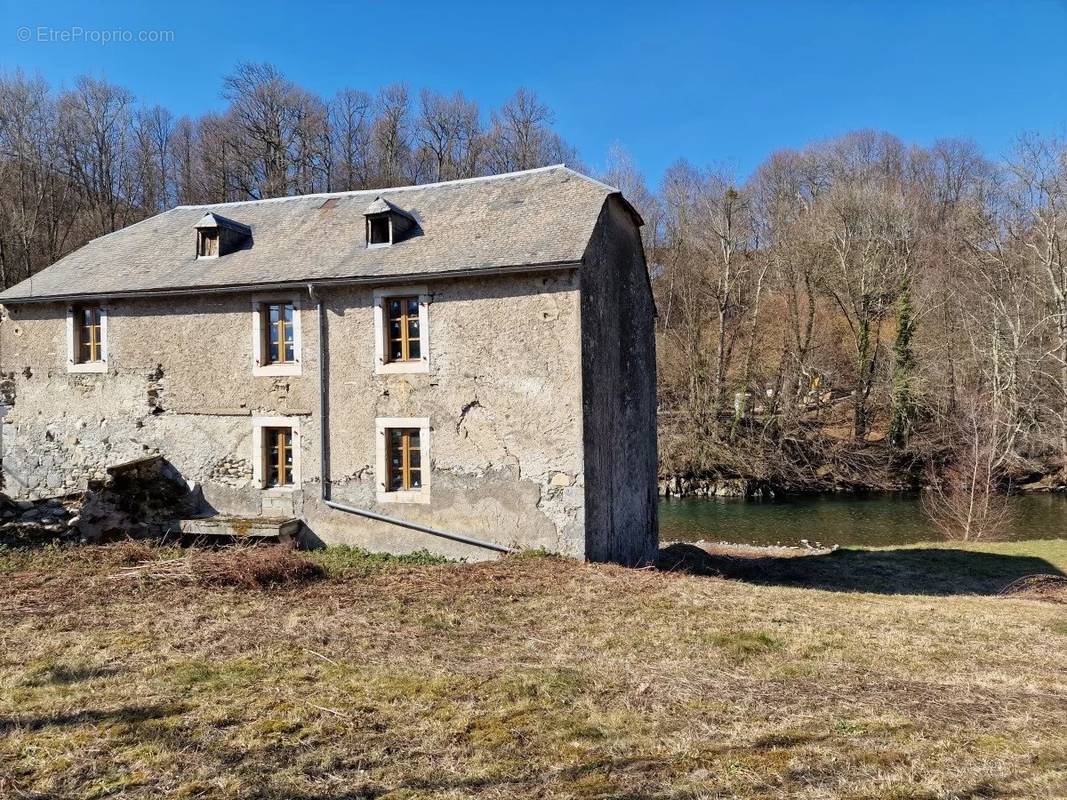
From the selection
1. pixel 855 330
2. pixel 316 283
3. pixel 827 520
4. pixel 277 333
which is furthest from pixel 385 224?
pixel 855 330

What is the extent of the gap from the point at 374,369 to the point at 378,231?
9.69 feet

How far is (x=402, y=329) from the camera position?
13.5m

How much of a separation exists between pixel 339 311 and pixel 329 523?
404cm

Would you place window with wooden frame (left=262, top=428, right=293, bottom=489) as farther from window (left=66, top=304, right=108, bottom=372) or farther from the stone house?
Answer: window (left=66, top=304, right=108, bottom=372)

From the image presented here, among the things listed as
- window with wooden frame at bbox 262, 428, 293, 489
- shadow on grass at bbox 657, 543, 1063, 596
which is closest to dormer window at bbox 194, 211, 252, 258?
window with wooden frame at bbox 262, 428, 293, 489

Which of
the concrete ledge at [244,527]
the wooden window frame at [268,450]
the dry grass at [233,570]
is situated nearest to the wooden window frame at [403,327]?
the wooden window frame at [268,450]

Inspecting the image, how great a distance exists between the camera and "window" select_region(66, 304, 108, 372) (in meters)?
15.3

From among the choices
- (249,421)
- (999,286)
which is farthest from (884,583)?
(999,286)

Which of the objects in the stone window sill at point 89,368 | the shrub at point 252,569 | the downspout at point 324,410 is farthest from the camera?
the stone window sill at point 89,368

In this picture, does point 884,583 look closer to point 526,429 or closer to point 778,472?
point 526,429

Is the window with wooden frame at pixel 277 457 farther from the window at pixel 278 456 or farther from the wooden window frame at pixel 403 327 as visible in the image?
the wooden window frame at pixel 403 327

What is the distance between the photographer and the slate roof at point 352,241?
13070mm

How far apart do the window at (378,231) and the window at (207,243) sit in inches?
141

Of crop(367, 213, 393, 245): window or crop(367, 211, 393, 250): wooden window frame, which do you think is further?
crop(367, 213, 393, 245): window
